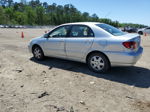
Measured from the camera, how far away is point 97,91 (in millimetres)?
4449

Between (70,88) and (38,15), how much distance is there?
10536 centimetres

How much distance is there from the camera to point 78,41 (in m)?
5.98

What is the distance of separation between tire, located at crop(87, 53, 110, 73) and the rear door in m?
0.33

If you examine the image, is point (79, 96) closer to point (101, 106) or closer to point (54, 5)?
point (101, 106)

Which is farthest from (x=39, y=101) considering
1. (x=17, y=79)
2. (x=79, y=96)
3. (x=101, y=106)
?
(x=17, y=79)

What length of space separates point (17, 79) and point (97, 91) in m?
2.41

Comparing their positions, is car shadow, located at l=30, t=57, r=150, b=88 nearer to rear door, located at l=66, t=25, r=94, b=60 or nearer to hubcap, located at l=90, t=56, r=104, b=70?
hubcap, located at l=90, t=56, r=104, b=70

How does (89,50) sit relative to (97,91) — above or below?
above

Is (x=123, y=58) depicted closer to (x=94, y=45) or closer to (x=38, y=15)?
(x=94, y=45)

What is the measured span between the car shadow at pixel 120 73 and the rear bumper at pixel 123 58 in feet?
1.49

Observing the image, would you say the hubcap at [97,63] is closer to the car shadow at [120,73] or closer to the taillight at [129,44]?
the car shadow at [120,73]

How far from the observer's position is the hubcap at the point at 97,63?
569 cm

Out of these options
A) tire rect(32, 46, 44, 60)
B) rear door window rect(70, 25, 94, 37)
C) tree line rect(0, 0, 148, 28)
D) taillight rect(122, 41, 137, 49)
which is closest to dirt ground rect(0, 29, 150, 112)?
tire rect(32, 46, 44, 60)

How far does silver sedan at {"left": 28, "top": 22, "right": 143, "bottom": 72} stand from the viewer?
A: 5.26m
